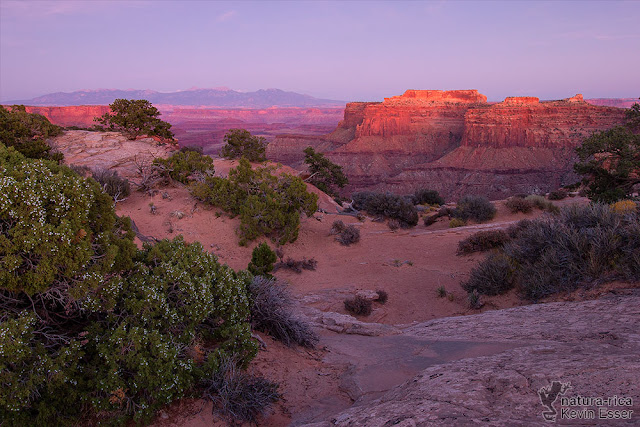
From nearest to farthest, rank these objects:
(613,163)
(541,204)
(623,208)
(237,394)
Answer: (237,394)
(623,208)
(613,163)
(541,204)

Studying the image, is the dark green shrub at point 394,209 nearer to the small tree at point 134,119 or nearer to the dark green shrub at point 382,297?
the dark green shrub at point 382,297

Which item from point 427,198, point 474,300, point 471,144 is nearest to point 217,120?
point 471,144

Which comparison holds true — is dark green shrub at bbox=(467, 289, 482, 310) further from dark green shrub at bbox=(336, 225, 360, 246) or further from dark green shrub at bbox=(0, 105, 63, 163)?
dark green shrub at bbox=(0, 105, 63, 163)

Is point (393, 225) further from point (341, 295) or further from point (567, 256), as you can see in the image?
point (567, 256)

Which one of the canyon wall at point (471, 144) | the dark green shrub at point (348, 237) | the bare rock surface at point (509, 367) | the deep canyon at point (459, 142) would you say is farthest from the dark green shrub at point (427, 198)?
the bare rock surface at point (509, 367)

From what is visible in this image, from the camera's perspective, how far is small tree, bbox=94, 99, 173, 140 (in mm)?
22766

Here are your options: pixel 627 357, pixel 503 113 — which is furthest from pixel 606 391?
pixel 503 113

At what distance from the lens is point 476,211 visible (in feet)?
62.3

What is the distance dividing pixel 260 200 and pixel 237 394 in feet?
35.1

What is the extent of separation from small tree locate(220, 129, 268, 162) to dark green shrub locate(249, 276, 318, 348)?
18984 millimetres

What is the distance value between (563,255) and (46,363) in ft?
27.6

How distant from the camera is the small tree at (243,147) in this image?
24281 millimetres

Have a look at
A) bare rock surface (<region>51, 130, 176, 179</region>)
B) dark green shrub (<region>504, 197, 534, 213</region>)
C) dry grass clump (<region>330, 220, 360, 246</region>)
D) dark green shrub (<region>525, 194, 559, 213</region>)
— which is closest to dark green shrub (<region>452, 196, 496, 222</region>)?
dark green shrub (<region>504, 197, 534, 213</region>)

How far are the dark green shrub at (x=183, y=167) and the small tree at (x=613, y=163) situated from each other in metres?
15.5
